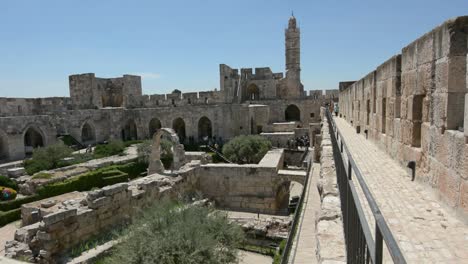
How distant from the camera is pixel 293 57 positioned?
32.9 meters

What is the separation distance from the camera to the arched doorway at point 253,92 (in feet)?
114

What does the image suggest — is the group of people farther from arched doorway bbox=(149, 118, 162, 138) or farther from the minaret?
arched doorway bbox=(149, 118, 162, 138)

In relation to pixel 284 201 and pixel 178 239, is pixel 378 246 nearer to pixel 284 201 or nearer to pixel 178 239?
pixel 178 239

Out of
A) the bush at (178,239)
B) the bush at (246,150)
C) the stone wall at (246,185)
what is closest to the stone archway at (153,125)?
the bush at (246,150)

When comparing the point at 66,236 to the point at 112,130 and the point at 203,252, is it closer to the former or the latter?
the point at 203,252

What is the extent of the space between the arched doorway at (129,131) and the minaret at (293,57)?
16910 millimetres

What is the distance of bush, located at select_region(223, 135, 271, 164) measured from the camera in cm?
2020

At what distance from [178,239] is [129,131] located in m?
26.9

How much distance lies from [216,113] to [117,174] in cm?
1214

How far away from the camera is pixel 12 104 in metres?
23.5

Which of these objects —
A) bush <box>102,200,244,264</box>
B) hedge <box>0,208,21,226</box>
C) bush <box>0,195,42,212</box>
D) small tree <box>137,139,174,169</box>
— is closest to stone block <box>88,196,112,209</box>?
bush <box>102,200,244,264</box>

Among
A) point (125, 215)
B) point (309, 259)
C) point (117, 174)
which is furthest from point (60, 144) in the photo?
point (309, 259)

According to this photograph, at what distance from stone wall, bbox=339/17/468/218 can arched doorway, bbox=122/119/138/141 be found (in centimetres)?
2838

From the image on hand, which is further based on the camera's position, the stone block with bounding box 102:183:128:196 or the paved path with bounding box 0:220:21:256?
the paved path with bounding box 0:220:21:256
